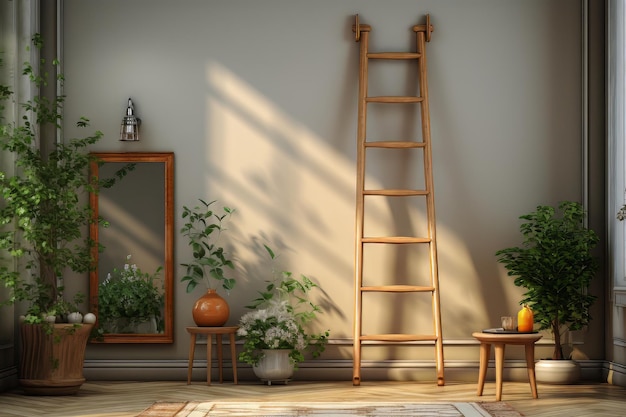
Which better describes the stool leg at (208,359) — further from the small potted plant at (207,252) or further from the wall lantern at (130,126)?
the wall lantern at (130,126)

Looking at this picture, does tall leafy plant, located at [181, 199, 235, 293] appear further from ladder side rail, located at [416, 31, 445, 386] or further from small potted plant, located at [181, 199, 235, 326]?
ladder side rail, located at [416, 31, 445, 386]

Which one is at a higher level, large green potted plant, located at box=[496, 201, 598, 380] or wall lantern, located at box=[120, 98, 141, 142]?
wall lantern, located at box=[120, 98, 141, 142]

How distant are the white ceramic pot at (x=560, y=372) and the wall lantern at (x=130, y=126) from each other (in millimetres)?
2999

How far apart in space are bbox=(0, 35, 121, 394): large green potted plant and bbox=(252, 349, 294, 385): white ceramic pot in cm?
108

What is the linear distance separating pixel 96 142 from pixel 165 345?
141 cm

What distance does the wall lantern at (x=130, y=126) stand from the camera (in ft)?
20.0

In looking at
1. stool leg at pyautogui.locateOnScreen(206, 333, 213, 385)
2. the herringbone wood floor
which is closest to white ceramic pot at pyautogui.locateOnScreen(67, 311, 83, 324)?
the herringbone wood floor

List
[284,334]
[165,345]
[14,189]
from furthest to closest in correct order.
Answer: [165,345], [284,334], [14,189]

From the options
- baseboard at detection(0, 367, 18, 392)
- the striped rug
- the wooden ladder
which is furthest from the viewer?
the wooden ladder

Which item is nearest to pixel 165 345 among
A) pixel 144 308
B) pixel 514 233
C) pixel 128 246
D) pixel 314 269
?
pixel 144 308

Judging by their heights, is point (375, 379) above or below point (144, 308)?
below

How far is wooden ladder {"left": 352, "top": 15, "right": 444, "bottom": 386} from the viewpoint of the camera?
5.89 m

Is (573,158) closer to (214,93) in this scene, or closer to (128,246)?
(214,93)

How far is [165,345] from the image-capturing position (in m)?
6.15
